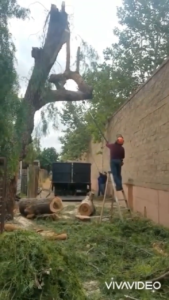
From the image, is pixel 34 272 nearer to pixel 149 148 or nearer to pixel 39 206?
pixel 39 206

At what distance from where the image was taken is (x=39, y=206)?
9.49 m

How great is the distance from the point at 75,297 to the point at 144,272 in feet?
3.73

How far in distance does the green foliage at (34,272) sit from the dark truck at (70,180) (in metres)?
13.1

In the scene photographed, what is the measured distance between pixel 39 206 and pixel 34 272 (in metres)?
6.13

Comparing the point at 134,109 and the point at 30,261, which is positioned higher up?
the point at 134,109

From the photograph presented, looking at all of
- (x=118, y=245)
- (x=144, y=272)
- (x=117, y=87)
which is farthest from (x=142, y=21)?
(x=144, y=272)

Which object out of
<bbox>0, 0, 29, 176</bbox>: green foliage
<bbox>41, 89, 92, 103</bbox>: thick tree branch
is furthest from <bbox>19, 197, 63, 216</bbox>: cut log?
<bbox>41, 89, 92, 103</bbox>: thick tree branch

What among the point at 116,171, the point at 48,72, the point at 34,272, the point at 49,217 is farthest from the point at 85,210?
the point at 34,272

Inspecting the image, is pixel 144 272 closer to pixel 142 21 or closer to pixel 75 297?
pixel 75 297

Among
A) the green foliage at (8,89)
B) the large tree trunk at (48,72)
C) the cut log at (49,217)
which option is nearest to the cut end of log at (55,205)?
the cut log at (49,217)

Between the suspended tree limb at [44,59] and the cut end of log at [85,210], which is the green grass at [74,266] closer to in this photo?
the cut end of log at [85,210]

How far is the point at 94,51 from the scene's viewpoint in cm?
1012

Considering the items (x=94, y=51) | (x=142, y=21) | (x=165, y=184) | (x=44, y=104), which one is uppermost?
(x=142, y=21)

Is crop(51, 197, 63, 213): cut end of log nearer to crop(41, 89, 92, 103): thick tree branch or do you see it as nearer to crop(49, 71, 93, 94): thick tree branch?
crop(41, 89, 92, 103): thick tree branch
